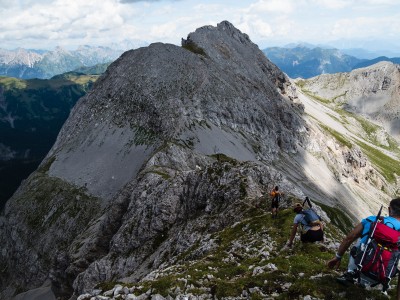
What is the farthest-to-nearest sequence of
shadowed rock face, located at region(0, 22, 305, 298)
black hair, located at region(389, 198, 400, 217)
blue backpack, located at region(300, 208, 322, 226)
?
shadowed rock face, located at region(0, 22, 305, 298), blue backpack, located at region(300, 208, 322, 226), black hair, located at region(389, 198, 400, 217)

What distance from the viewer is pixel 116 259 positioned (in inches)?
2256

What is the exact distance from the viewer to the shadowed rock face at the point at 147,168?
53.5m

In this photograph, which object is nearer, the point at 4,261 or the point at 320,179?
the point at 4,261

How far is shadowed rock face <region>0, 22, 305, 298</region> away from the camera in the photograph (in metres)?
53.5

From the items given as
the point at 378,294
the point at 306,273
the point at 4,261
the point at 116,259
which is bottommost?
the point at 4,261

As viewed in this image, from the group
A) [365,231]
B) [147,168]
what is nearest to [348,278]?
[365,231]

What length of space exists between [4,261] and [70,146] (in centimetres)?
4588

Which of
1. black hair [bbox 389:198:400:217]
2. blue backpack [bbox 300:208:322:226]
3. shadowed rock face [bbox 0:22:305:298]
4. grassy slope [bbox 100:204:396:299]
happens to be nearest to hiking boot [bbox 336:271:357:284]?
grassy slope [bbox 100:204:396:299]

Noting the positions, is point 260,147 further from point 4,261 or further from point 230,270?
point 230,270

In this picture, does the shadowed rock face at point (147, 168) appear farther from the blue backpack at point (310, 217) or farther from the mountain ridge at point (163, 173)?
the blue backpack at point (310, 217)

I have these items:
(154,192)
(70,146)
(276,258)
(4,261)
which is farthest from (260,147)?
(276,258)

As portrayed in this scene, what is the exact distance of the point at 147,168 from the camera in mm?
81500

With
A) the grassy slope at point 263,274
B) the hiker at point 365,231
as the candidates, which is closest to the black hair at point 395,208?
the hiker at point 365,231

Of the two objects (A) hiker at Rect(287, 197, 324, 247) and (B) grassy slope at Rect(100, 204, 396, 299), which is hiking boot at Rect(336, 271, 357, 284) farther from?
(A) hiker at Rect(287, 197, 324, 247)
